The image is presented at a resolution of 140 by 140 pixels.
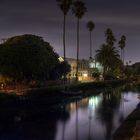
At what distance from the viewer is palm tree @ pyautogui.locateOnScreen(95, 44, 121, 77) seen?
150 meters

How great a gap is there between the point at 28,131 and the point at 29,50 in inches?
1458

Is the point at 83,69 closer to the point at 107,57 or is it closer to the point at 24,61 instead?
the point at 107,57

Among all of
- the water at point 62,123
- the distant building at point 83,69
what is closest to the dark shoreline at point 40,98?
the water at point 62,123

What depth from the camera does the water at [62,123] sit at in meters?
44.0

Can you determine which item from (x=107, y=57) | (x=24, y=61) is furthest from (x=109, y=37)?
(x=24, y=61)

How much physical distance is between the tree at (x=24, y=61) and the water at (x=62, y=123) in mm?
12944

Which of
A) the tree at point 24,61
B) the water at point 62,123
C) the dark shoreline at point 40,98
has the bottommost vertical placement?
the water at point 62,123

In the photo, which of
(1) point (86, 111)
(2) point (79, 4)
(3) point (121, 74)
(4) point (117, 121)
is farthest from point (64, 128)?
(3) point (121, 74)

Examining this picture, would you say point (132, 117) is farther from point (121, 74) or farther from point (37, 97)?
point (121, 74)

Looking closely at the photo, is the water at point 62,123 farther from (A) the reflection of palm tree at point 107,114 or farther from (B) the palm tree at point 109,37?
(B) the palm tree at point 109,37

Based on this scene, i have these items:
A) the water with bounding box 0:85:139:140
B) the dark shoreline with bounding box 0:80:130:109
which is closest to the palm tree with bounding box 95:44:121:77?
the dark shoreline with bounding box 0:80:130:109

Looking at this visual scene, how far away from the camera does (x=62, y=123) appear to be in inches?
2108

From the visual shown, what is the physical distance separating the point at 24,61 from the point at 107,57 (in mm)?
74980

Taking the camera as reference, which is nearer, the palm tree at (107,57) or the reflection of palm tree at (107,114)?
the reflection of palm tree at (107,114)
